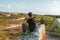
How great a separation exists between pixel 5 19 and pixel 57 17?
9.99 ft

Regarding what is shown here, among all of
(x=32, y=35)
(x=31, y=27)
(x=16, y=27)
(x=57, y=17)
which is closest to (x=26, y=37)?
(x=32, y=35)

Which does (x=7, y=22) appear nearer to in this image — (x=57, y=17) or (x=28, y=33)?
(x=57, y=17)

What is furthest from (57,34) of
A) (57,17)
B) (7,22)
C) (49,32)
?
(7,22)

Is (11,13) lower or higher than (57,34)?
higher

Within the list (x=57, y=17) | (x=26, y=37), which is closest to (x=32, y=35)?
(x=26, y=37)

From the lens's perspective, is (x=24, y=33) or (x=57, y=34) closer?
(x=24, y=33)

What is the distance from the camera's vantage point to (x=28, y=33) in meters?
3.96

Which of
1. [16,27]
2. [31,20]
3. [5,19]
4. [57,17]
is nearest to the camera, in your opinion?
[31,20]

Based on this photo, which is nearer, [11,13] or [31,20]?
[31,20]

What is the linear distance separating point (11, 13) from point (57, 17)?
2689 millimetres

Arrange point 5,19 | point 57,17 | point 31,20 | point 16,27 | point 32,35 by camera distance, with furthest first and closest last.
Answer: point 57,17, point 5,19, point 16,27, point 31,20, point 32,35

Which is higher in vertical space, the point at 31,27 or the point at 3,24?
the point at 31,27

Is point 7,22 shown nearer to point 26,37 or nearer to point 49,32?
point 49,32

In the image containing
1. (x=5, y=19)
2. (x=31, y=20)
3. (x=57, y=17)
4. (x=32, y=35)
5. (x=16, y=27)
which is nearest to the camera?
(x=32, y=35)
